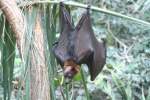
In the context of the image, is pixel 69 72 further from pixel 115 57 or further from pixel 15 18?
pixel 115 57

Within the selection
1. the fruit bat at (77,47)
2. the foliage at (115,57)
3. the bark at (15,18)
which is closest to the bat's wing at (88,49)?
the fruit bat at (77,47)

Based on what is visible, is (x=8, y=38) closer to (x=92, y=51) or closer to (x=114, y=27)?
(x=92, y=51)

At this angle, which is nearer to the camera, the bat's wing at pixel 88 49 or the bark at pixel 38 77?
the bark at pixel 38 77

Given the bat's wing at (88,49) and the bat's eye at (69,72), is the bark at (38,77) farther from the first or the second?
the bat's wing at (88,49)

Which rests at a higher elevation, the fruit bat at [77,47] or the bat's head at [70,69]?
the fruit bat at [77,47]

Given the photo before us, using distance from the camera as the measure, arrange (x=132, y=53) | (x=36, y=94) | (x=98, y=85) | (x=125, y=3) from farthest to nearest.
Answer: (x=125, y=3)
(x=132, y=53)
(x=98, y=85)
(x=36, y=94)

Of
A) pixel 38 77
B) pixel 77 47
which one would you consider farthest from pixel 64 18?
pixel 38 77

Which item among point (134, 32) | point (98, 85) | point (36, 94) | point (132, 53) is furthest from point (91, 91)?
point (36, 94)
